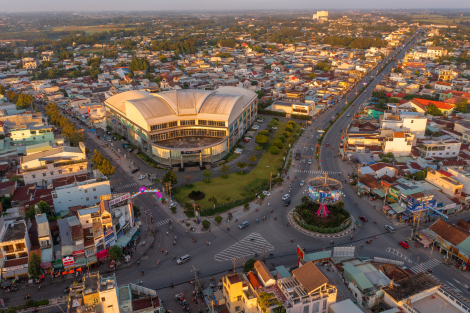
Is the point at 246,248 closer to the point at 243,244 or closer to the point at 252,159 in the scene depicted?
the point at 243,244

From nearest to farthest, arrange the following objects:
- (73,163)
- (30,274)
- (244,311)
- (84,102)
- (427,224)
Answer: (244,311) → (30,274) → (427,224) → (73,163) → (84,102)

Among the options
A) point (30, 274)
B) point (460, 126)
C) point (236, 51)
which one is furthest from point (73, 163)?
point (236, 51)

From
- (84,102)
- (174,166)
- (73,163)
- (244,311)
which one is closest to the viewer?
(244,311)

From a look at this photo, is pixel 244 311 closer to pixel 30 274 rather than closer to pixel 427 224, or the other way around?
pixel 30 274

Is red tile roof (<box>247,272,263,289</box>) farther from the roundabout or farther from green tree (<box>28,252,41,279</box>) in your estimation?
green tree (<box>28,252,41,279</box>)

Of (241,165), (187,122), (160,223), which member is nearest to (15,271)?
(160,223)
